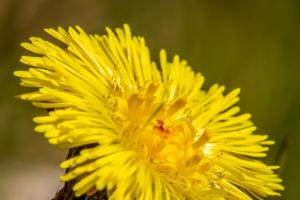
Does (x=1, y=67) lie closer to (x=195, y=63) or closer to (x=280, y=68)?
(x=195, y=63)

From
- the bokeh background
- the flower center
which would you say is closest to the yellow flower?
the flower center

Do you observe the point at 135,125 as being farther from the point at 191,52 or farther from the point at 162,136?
the point at 191,52

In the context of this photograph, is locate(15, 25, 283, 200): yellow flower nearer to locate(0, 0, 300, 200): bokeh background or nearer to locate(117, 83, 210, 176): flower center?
locate(117, 83, 210, 176): flower center

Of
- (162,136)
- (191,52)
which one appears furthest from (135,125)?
(191,52)

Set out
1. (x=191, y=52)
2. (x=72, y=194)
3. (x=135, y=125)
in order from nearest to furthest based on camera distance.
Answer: (x=72, y=194), (x=135, y=125), (x=191, y=52)

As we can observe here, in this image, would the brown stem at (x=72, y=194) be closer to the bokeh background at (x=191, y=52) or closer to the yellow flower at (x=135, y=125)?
the yellow flower at (x=135, y=125)

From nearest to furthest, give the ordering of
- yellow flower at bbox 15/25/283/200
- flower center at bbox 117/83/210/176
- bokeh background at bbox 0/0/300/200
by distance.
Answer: yellow flower at bbox 15/25/283/200
flower center at bbox 117/83/210/176
bokeh background at bbox 0/0/300/200

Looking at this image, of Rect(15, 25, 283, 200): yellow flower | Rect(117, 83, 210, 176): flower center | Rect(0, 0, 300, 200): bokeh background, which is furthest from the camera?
Rect(0, 0, 300, 200): bokeh background
